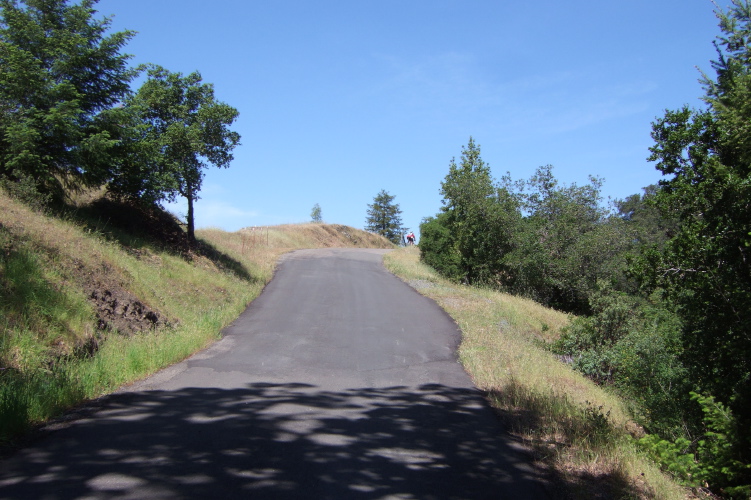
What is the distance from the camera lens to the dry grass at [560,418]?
495 centimetres

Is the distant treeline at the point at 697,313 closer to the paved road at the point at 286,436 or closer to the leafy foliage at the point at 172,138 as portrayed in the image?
the paved road at the point at 286,436

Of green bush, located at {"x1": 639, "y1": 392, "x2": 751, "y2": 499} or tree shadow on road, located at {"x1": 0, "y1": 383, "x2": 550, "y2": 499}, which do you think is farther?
green bush, located at {"x1": 639, "y1": 392, "x2": 751, "y2": 499}

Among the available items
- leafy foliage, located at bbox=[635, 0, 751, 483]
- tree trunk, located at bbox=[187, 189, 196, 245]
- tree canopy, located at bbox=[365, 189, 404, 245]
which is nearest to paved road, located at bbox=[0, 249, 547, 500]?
leafy foliage, located at bbox=[635, 0, 751, 483]

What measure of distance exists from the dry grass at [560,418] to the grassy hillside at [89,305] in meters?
5.59

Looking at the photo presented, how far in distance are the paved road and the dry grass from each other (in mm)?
388

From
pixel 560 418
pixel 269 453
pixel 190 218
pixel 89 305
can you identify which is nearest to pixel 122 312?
pixel 89 305

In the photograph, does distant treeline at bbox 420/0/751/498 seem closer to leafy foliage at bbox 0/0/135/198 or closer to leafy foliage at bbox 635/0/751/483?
leafy foliage at bbox 635/0/751/483

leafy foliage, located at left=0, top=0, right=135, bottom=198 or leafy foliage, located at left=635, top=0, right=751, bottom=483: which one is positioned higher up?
leafy foliage, located at left=0, top=0, right=135, bottom=198

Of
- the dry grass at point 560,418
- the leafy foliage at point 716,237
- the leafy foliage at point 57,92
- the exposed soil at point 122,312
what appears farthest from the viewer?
the leafy foliage at point 57,92

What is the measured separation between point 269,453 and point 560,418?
3.97 metres

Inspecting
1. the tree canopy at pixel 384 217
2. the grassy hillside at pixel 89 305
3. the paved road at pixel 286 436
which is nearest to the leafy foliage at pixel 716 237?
the paved road at pixel 286 436

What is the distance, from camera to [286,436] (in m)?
5.41

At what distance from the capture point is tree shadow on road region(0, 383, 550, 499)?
4.14 meters

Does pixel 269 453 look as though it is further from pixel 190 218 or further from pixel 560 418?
pixel 190 218
